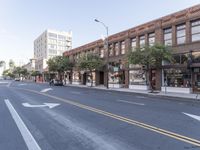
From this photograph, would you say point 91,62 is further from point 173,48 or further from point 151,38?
point 173,48

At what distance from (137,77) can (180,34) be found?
9.14m

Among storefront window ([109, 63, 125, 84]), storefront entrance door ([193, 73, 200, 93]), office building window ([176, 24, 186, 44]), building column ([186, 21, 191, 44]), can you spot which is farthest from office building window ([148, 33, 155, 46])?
storefront entrance door ([193, 73, 200, 93])

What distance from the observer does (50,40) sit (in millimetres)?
126438

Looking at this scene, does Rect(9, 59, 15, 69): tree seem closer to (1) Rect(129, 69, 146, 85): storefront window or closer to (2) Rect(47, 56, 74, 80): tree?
(2) Rect(47, 56, 74, 80): tree

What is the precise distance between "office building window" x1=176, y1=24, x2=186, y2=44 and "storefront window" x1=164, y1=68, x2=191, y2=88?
10.6ft

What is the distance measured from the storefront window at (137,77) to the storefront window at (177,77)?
4453mm

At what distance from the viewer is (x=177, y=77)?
27484 millimetres

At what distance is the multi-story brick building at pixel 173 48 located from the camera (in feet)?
84.3

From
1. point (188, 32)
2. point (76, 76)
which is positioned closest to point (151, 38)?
point (188, 32)

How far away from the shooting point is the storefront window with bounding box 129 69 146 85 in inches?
1311

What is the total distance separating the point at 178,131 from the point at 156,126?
96 centimetres

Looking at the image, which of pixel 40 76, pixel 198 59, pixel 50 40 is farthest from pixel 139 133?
pixel 50 40

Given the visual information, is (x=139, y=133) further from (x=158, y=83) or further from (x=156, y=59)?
(x=158, y=83)

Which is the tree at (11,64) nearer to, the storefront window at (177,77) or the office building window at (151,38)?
the office building window at (151,38)
